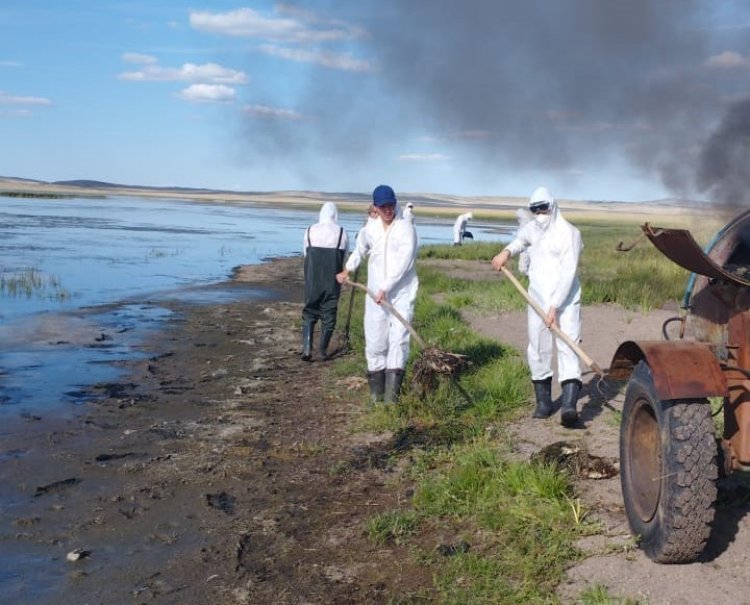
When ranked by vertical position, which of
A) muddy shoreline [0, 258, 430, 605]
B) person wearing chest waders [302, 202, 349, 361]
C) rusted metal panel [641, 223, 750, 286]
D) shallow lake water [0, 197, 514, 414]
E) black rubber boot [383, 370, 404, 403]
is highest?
rusted metal panel [641, 223, 750, 286]

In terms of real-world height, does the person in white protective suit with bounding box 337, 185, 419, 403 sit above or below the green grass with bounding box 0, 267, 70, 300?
above

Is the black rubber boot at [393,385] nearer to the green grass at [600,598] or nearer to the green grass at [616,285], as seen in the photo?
the green grass at [616,285]

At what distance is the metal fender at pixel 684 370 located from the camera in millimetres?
4477

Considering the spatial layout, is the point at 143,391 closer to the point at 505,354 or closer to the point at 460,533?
the point at 505,354

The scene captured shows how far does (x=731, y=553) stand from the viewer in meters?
4.83

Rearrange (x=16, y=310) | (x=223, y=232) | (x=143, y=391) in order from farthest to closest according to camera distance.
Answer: (x=223, y=232)
(x=16, y=310)
(x=143, y=391)

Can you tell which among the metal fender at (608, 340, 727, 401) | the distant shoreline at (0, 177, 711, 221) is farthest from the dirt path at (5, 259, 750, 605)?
the distant shoreline at (0, 177, 711, 221)

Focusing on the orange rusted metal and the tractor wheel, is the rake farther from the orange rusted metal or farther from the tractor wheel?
the tractor wheel

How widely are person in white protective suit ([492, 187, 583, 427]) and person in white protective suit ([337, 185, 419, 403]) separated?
116 cm

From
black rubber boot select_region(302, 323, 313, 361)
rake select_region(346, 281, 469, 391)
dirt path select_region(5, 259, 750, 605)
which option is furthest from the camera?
black rubber boot select_region(302, 323, 313, 361)

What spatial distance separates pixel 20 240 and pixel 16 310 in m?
17.0

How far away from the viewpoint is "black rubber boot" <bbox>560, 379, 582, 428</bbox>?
7.36 meters

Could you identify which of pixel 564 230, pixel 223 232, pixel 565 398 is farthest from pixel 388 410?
pixel 223 232

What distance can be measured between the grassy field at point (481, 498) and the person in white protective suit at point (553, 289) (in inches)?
23.5
